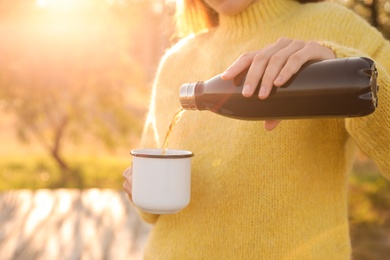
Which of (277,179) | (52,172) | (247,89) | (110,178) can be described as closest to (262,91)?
(247,89)

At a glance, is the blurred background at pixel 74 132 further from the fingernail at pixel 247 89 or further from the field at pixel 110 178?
the fingernail at pixel 247 89

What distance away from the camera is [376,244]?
13.6 feet

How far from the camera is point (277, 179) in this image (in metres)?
1.17

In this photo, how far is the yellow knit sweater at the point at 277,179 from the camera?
1.17 metres

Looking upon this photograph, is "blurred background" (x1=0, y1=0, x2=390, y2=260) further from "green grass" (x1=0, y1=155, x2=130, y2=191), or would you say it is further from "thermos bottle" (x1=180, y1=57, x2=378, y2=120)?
"thermos bottle" (x1=180, y1=57, x2=378, y2=120)

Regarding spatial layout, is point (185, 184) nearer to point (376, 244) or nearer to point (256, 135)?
point (256, 135)

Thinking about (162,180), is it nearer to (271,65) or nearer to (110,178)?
(271,65)

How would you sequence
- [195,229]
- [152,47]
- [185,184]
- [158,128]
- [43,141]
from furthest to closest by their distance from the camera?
[152,47]
[43,141]
[158,128]
[195,229]
[185,184]

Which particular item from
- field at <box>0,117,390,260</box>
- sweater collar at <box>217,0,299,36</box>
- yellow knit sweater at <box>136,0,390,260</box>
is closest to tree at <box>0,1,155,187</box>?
field at <box>0,117,390,260</box>

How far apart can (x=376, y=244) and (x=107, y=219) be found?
2.15 metres

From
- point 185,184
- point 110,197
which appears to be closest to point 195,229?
point 185,184

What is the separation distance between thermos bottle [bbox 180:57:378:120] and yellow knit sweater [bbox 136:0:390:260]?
0.88 feet

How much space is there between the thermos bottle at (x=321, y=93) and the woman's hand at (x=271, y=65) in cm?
2

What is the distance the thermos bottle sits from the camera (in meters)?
0.81
